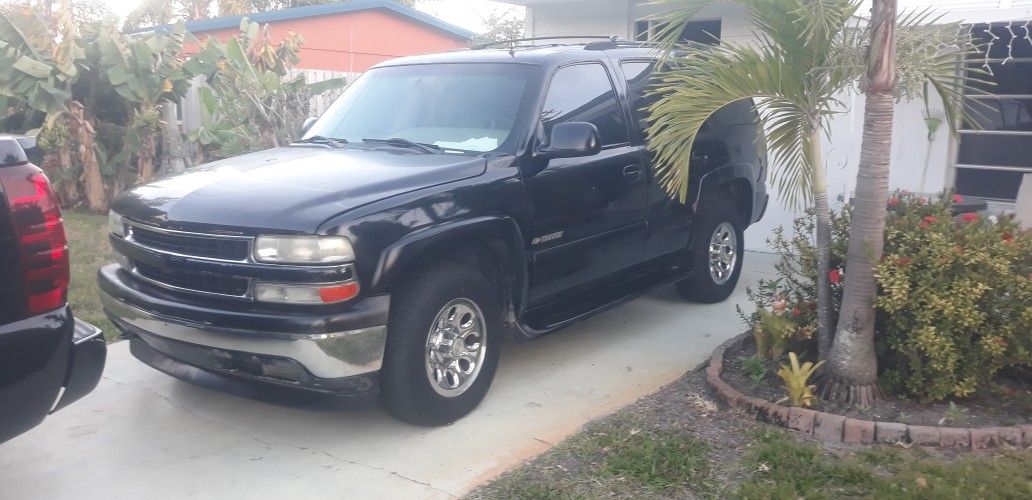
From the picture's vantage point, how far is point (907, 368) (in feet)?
15.4

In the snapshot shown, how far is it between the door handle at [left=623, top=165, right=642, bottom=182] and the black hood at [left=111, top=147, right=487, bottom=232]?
1.24 m

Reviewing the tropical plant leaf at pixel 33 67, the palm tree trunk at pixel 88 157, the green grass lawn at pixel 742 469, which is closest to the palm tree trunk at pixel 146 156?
the palm tree trunk at pixel 88 157

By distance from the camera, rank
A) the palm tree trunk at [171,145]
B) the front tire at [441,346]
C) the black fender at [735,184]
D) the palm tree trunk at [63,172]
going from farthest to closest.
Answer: the palm tree trunk at [171,145] → the palm tree trunk at [63,172] → the black fender at [735,184] → the front tire at [441,346]

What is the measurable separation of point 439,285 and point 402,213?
417mm

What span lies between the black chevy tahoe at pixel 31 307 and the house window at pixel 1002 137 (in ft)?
28.7

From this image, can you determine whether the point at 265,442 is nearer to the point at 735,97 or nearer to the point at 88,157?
the point at 735,97

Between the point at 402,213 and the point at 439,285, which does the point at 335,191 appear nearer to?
the point at 402,213

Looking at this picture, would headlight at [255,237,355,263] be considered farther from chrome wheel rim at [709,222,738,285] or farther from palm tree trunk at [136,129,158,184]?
palm tree trunk at [136,129,158,184]

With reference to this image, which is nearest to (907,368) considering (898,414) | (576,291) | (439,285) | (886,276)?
(898,414)

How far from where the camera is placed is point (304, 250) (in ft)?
13.2

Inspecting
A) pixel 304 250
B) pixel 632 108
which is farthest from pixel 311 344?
pixel 632 108

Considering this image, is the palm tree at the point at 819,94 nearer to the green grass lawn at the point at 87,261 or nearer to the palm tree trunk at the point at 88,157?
the green grass lawn at the point at 87,261

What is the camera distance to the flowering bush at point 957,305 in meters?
4.36

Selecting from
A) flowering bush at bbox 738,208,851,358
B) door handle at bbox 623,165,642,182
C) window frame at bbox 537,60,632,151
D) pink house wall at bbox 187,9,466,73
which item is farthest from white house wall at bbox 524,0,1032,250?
pink house wall at bbox 187,9,466,73
